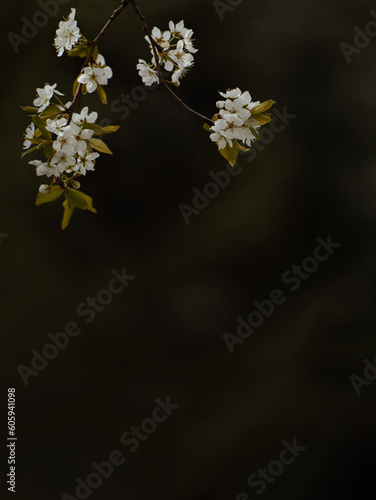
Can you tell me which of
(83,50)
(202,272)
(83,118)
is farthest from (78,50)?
(202,272)

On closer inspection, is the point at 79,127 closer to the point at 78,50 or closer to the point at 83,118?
the point at 83,118

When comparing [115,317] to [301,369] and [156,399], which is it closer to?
[156,399]

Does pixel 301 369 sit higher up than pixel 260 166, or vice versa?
pixel 260 166

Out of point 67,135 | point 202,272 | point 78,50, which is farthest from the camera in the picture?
point 202,272

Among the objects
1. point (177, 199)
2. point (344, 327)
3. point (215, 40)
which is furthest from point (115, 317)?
point (215, 40)

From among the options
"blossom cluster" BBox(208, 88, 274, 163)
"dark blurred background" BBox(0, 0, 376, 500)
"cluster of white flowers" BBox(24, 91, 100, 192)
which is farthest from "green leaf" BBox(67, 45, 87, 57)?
"dark blurred background" BBox(0, 0, 376, 500)
